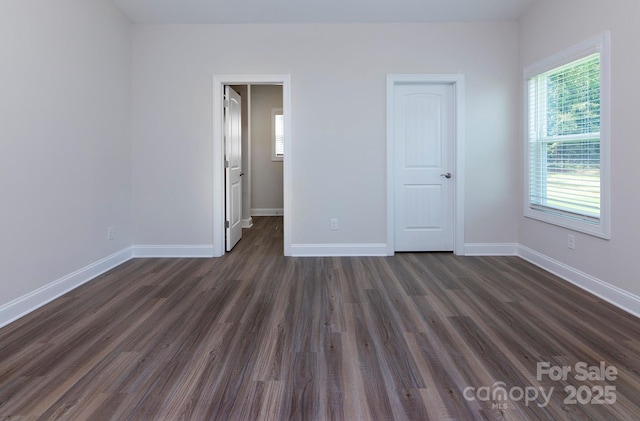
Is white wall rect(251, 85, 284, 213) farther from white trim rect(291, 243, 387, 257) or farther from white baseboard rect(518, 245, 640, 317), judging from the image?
white baseboard rect(518, 245, 640, 317)

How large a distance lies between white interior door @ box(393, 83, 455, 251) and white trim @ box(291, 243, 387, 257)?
0.26 metres

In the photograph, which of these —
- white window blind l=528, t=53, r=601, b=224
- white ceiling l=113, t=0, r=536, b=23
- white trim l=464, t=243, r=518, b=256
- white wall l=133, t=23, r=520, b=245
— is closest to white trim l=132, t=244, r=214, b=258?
white wall l=133, t=23, r=520, b=245

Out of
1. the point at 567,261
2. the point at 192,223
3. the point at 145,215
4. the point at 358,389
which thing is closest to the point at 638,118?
the point at 567,261

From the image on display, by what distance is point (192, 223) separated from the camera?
4512mm

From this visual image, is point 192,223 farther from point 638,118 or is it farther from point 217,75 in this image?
point 638,118

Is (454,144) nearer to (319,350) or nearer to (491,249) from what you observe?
(491,249)

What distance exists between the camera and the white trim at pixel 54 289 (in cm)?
260

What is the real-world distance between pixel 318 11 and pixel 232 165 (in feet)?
6.64

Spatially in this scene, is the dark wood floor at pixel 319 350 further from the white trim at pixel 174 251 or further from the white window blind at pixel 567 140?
the white trim at pixel 174 251

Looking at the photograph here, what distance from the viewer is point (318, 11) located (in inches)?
161

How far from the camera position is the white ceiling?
12.8 feet

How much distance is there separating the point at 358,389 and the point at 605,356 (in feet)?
4.54

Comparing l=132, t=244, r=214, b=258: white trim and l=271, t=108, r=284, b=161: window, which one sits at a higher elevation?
l=271, t=108, r=284, b=161: window

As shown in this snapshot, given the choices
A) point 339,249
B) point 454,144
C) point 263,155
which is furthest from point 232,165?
point 263,155
